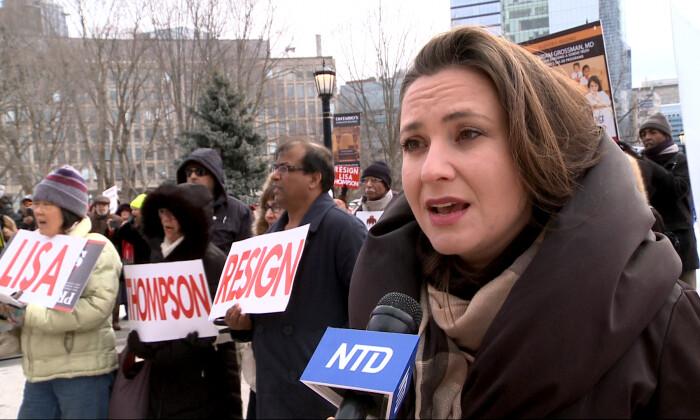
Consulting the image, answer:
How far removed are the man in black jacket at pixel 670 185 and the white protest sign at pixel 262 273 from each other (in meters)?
4.26

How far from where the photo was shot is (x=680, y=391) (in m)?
1.26

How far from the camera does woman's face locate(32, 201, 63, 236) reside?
12.9 feet

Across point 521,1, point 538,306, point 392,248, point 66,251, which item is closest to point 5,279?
point 66,251

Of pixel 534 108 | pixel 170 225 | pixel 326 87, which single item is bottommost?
pixel 170 225

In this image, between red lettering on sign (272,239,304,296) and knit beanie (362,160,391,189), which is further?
knit beanie (362,160,391,189)

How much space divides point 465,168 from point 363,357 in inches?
18.6

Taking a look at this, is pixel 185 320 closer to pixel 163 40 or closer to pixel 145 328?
pixel 145 328

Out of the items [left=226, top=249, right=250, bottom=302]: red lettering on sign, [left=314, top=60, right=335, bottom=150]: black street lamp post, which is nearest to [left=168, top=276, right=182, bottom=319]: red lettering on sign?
[left=226, top=249, right=250, bottom=302]: red lettering on sign

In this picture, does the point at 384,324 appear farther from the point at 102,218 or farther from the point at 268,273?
the point at 102,218

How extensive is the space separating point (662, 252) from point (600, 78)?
311cm

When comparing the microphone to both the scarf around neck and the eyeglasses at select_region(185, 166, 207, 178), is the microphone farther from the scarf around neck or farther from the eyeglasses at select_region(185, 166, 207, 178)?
the scarf around neck

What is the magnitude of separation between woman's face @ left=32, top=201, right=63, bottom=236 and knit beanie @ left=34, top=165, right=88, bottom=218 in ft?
0.11

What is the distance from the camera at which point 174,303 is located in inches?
145

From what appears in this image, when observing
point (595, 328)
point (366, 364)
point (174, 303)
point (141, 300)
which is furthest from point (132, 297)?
point (595, 328)
